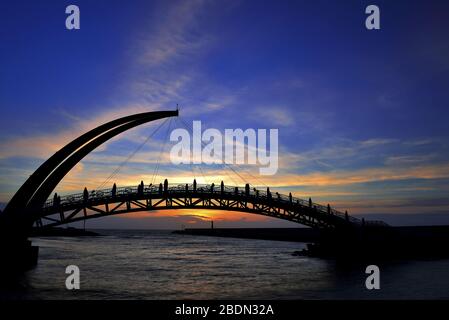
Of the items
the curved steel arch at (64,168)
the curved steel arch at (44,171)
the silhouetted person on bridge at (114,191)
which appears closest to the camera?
the curved steel arch at (44,171)

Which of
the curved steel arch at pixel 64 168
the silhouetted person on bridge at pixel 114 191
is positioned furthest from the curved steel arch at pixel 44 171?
the silhouetted person on bridge at pixel 114 191

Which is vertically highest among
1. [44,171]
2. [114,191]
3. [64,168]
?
[64,168]

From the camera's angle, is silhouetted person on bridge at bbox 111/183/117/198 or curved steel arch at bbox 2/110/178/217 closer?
curved steel arch at bbox 2/110/178/217

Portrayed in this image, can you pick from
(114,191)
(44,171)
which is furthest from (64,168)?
(114,191)

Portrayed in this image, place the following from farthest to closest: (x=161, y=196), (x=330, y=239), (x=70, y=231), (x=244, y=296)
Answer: (x=70, y=231) → (x=330, y=239) → (x=161, y=196) → (x=244, y=296)

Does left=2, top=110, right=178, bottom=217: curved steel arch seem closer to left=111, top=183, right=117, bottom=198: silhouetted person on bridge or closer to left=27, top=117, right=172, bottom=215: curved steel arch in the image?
left=27, top=117, right=172, bottom=215: curved steel arch

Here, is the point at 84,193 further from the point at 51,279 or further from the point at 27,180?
the point at 51,279

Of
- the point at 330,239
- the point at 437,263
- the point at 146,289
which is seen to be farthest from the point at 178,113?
the point at 437,263

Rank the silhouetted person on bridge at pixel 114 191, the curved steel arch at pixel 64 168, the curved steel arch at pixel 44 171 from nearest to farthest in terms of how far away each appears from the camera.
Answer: the curved steel arch at pixel 44 171, the curved steel arch at pixel 64 168, the silhouetted person on bridge at pixel 114 191

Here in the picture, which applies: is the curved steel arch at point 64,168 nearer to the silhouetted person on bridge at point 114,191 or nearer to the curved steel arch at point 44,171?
the curved steel arch at point 44,171

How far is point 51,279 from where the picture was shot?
33.1 meters

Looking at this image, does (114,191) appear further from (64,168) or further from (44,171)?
(44,171)

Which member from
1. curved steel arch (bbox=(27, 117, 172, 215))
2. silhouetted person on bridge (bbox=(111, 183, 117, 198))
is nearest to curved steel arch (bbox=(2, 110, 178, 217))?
curved steel arch (bbox=(27, 117, 172, 215))
